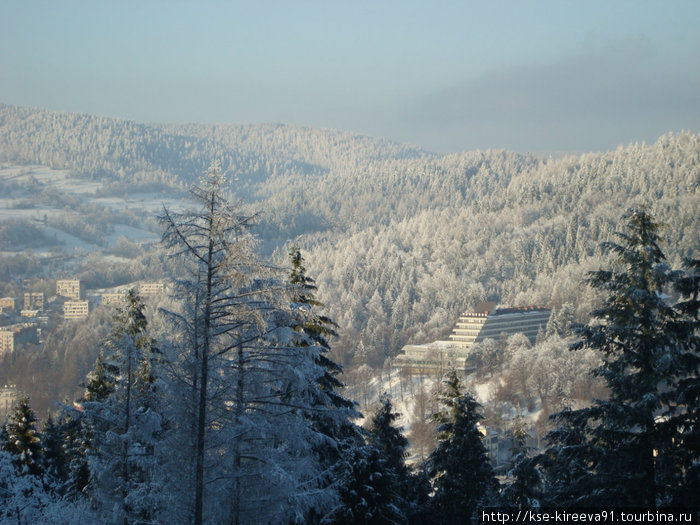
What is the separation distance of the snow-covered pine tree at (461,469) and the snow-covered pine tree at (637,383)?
21.5 ft

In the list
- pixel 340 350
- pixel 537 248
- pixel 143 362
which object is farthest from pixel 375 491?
pixel 537 248

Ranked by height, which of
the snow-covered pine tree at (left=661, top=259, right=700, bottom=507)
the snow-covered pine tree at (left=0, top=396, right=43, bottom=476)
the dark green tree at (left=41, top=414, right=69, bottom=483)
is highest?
A: the snow-covered pine tree at (left=661, top=259, right=700, bottom=507)

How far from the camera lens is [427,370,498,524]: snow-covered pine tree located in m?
22.1

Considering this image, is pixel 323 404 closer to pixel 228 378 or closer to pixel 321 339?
pixel 321 339

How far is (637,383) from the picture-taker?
14953mm

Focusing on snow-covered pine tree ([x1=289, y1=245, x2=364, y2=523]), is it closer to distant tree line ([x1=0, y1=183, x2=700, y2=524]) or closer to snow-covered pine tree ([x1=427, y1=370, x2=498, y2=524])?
distant tree line ([x1=0, y1=183, x2=700, y2=524])

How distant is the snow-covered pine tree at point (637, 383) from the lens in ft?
48.5

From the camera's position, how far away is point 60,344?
13662 cm

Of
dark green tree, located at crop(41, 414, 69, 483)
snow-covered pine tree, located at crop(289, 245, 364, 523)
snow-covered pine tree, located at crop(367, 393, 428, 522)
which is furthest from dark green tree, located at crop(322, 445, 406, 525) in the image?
dark green tree, located at crop(41, 414, 69, 483)

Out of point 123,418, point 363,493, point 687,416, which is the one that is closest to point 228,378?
point 363,493

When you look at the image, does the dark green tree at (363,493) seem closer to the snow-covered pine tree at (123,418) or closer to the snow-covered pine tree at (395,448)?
the snow-covered pine tree at (123,418)

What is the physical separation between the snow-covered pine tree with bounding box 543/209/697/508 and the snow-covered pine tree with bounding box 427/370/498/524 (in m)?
6.57

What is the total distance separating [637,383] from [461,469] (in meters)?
8.53

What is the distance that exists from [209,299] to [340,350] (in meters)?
118
